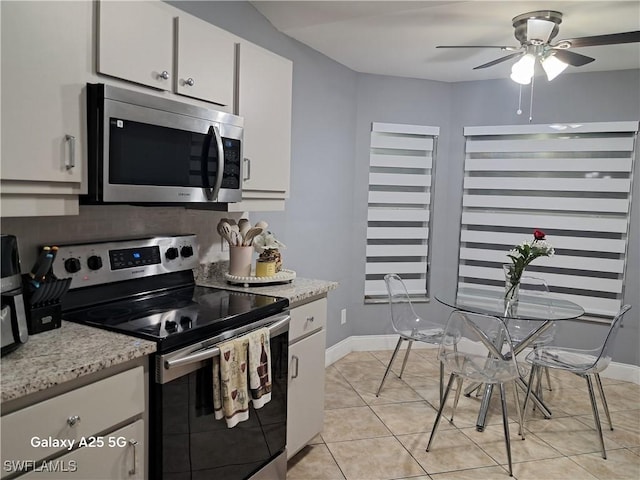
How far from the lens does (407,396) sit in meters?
3.49

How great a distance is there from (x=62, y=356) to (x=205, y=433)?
62cm

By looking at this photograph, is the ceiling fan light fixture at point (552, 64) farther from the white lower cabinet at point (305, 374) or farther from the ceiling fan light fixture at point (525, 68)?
the white lower cabinet at point (305, 374)

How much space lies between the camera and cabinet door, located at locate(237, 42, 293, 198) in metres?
2.43

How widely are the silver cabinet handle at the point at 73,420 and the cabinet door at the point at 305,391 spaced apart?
113 centimetres

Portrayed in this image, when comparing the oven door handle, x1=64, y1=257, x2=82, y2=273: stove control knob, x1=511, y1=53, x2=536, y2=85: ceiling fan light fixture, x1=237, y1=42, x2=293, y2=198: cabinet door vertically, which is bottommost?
the oven door handle

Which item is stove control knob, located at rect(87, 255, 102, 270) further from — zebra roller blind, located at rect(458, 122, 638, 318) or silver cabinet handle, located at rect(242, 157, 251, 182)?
zebra roller blind, located at rect(458, 122, 638, 318)

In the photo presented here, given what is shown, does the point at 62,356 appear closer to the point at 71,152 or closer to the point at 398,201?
the point at 71,152

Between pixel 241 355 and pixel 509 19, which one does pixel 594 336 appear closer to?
pixel 509 19

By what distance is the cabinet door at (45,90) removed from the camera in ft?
4.83

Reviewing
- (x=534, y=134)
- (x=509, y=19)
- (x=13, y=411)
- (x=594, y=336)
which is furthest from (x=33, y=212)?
(x=594, y=336)

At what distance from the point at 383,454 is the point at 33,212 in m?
2.07

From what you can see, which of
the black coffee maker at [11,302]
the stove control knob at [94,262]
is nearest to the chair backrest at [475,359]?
the stove control knob at [94,262]

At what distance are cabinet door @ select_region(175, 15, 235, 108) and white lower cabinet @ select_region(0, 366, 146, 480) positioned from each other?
1.18 meters

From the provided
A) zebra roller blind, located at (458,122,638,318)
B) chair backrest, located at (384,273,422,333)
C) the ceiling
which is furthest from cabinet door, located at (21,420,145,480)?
zebra roller blind, located at (458,122,638,318)
